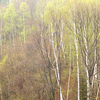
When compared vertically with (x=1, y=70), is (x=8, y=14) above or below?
above

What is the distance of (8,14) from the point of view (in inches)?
730

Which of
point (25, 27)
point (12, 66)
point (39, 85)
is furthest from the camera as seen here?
point (25, 27)

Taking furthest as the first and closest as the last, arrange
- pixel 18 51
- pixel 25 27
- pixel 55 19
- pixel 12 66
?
1. pixel 25 27
2. pixel 18 51
3. pixel 12 66
4. pixel 55 19

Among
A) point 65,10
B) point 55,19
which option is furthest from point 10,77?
point 65,10

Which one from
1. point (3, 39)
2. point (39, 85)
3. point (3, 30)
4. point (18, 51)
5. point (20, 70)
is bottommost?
point (39, 85)

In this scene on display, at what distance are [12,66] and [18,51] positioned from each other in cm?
294

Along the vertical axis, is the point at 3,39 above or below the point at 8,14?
below

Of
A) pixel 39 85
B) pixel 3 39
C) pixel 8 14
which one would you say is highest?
pixel 8 14

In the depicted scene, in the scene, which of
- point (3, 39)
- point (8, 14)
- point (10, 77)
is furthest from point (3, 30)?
point (10, 77)

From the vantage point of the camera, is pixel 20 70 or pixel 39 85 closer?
pixel 39 85

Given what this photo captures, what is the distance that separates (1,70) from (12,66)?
1.35 m

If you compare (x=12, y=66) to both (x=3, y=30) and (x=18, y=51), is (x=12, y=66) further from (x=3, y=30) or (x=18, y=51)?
(x=3, y=30)

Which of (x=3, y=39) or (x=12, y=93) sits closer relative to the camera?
(x=12, y=93)

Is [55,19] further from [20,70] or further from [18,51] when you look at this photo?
[18,51]
